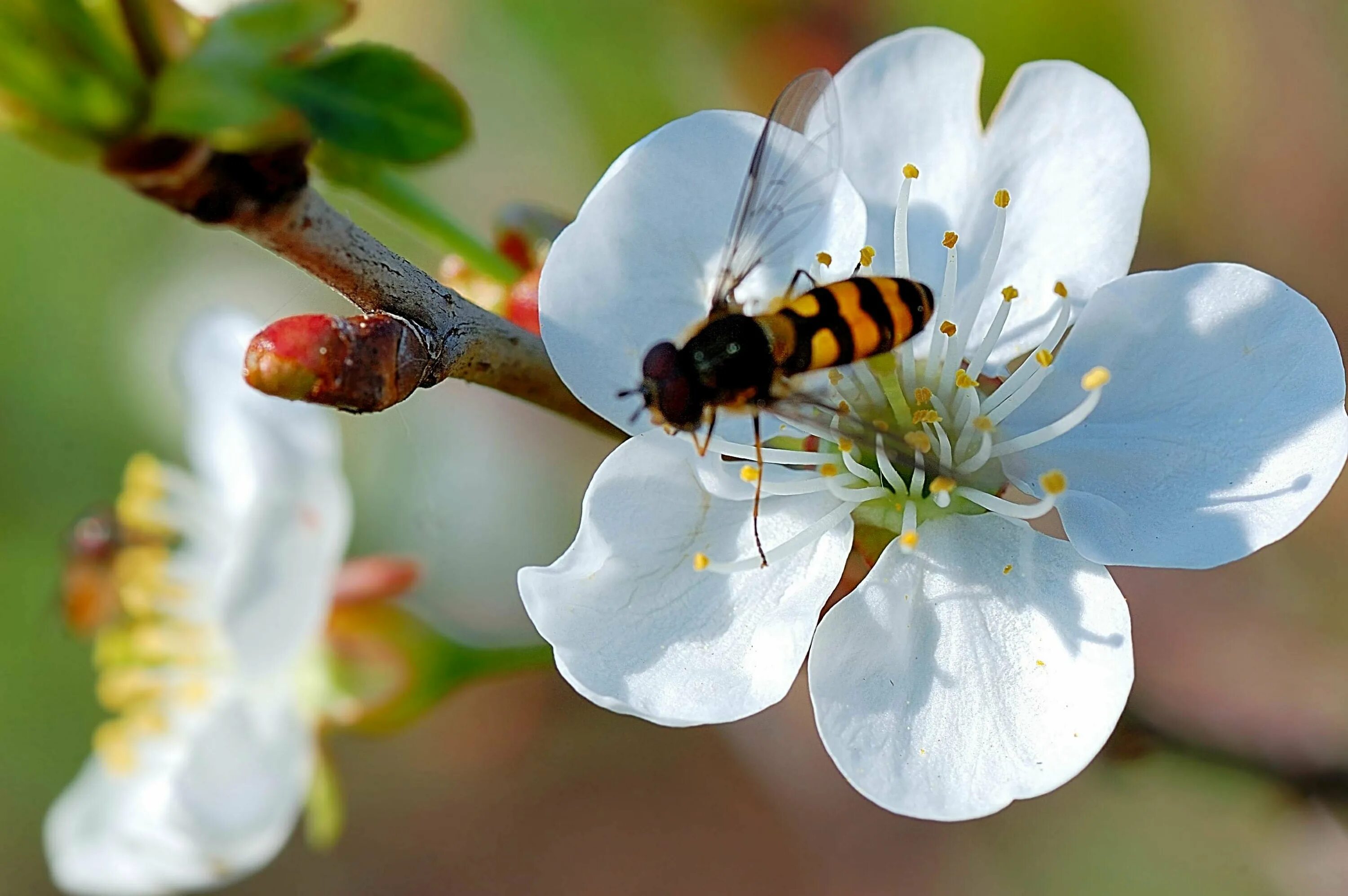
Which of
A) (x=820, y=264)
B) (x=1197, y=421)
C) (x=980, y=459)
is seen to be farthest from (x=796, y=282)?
(x=1197, y=421)

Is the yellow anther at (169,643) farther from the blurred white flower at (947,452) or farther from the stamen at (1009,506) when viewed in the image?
the stamen at (1009,506)

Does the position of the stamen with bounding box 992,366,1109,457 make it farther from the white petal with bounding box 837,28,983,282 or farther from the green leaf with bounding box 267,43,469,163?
the green leaf with bounding box 267,43,469,163

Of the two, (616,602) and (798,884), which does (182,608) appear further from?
(798,884)

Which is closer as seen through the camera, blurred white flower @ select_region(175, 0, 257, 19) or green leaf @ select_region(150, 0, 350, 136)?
green leaf @ select_region(150, 0, 350, 136)

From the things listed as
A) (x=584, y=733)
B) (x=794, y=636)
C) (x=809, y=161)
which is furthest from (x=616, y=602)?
(x=584, y=733)

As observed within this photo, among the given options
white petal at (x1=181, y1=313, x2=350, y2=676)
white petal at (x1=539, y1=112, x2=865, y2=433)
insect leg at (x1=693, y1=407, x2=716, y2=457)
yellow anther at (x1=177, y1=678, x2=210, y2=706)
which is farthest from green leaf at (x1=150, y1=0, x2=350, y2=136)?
yellow anther at (x1=177, y1=678, x2=210, y2=706)
